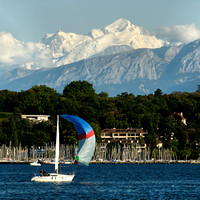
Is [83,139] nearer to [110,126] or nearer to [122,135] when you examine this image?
[122,135]

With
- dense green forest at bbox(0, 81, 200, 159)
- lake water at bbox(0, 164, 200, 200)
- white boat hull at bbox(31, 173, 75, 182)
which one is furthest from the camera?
dense green forest at bbox(0, 81, 200, 159)

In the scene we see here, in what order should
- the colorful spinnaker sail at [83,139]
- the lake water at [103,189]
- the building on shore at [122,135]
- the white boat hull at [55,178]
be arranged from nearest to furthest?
the lake water at [103,189] < the colorful spinnaker sail at [83,139] < the white boat hull at [55,178] < the building on shore at [122,135]

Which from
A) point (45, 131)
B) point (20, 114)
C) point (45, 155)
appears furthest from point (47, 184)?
point (20, 114)

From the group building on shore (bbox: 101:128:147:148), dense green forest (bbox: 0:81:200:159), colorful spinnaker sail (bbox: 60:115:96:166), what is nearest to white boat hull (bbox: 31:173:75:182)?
colorful spinnaker sail (bbox: 60:115:96:166)

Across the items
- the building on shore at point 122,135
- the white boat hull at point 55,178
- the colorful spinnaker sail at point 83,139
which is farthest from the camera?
the building on shore at point 122,135

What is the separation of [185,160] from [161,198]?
102 meters

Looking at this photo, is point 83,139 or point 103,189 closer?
point 103,189

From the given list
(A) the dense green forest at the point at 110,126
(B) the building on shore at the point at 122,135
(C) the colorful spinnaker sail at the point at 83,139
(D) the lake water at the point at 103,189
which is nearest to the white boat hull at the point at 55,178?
(D) the lake water at the point at 103,189

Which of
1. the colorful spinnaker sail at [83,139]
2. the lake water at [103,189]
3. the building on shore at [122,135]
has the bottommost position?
the lake water at [103,189]

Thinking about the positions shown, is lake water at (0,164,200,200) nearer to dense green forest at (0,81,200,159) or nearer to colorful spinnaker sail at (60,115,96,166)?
colorful spinnaker sail at (60,115,96,166)

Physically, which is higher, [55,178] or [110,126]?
[110,126]

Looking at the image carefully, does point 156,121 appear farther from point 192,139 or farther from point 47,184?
point 47,184

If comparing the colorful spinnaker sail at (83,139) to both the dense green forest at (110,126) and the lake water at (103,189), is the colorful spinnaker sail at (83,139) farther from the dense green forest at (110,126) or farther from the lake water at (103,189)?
the dense green forest at (110,126)

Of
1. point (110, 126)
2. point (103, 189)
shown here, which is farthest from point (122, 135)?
point (103, 189)
